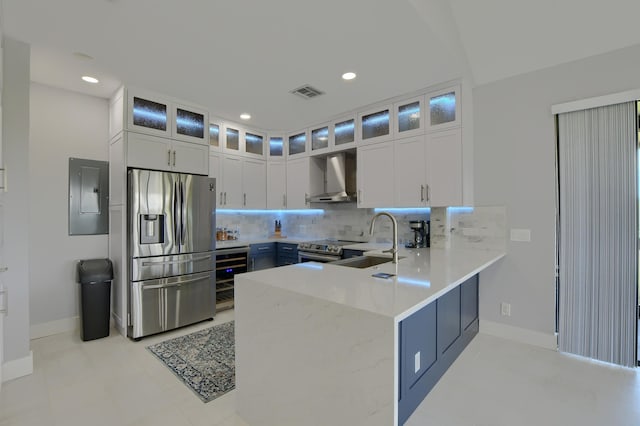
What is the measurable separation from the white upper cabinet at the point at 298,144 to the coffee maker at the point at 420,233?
1.98 metres

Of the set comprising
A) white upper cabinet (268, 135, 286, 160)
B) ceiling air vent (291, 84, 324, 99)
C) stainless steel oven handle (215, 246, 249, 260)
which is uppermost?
ceiling air vent (291, 84, 324, 99)

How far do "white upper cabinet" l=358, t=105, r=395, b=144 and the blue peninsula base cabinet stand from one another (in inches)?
75.0

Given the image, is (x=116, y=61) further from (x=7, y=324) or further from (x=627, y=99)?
(x=627, y=99)

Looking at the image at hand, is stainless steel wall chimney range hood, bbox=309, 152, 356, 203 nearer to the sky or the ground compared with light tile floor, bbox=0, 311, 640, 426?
nearer to the sky

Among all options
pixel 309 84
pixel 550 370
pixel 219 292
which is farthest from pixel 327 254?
pixel 550 370

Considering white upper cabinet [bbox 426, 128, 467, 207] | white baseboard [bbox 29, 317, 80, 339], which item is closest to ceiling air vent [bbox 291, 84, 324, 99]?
white upper cabinet [bbox 426, 128, 467, 207]

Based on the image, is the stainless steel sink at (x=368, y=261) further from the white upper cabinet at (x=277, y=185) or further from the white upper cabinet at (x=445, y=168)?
the white upper cabinet at (x=277, y=185)

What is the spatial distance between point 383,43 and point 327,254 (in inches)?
96.9

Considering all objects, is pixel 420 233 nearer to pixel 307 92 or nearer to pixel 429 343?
pixel 429 343

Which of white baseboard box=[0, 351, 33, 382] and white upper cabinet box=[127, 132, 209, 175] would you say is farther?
white upper cabinet box=[127, 132, 209, 175]

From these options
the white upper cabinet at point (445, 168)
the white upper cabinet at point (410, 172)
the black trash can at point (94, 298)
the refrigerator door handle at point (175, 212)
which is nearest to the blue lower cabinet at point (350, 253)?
the white upper cabinet at point (410, 172)

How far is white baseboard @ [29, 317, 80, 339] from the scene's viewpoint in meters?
3.04

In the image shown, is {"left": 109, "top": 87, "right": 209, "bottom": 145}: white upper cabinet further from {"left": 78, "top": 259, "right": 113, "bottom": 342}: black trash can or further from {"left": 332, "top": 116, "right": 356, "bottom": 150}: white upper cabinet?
{"left": 332, "top": 116, "right": 356, "bottom": 150}: white upper cabinet

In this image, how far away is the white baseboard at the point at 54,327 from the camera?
3.04m
